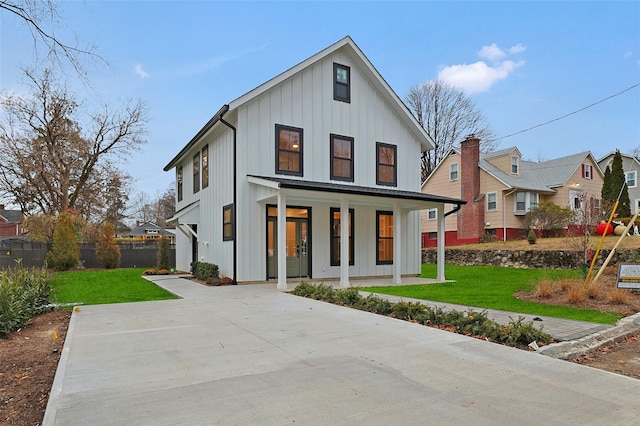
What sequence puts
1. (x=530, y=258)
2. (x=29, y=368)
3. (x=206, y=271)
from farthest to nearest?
(x=530, y=258) < (x=206, y=271) < (x=29, y=368)

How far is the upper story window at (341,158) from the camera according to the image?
44.4 feet

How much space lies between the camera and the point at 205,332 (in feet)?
19.4

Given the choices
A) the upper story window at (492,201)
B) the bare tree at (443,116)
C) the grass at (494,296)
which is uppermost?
the bare tree at (443,116)

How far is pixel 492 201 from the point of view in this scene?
2570 centimetres

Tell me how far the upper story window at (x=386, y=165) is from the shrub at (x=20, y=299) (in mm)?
10092

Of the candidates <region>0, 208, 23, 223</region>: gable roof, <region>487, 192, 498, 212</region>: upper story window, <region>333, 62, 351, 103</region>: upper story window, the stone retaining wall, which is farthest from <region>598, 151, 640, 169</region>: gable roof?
<region>0, 208, 23, 223</region>: gable roof

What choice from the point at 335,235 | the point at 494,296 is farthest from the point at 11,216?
the point at 494,296

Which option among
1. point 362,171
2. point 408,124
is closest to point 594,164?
point 408,124

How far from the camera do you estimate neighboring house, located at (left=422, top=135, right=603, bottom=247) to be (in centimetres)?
2522

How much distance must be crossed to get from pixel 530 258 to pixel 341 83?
10.7 meters

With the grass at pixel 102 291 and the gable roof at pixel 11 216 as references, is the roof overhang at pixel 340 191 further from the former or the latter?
the gable roof at pixel 11 216

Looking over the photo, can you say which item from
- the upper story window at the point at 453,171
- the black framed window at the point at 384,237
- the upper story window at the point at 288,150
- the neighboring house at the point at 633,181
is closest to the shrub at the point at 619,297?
the black framed window at the point at 384,237

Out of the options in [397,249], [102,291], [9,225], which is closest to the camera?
[102,291]

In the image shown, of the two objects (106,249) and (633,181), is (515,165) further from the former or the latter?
(106,249)
